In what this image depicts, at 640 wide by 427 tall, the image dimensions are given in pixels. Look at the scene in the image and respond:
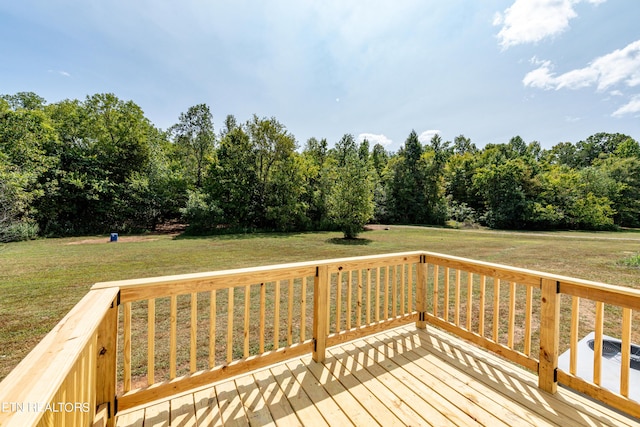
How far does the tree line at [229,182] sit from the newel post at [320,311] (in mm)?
12026

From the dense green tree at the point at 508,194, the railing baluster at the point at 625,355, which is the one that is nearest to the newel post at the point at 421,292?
the railing baluster at the point at 625,355

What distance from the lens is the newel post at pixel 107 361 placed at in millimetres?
1539

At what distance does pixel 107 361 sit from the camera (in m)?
1.57

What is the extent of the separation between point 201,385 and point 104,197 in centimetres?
2113

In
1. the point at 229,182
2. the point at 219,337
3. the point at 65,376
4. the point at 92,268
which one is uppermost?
the point at 229,182

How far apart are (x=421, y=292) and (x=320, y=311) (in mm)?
1470

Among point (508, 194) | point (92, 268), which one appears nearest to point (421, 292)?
point (92, 268)

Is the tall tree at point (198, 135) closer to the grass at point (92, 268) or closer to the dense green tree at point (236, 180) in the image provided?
the dense green tree at point (236, 180)

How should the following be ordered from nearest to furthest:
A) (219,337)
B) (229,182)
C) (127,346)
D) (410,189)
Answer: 1. (127,346)
2. (219,337)
3. (229,182)
4. (410,189)

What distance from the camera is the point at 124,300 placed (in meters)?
1.68

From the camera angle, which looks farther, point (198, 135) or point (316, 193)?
point (198, 135)

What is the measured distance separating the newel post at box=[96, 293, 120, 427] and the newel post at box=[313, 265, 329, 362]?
1.51 m

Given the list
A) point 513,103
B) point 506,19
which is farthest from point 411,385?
point 513,103

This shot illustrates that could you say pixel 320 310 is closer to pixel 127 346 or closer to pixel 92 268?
pixel 127 346
